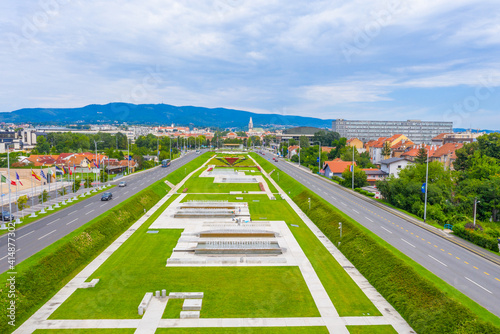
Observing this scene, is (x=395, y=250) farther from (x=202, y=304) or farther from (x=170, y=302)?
(x=170, y=302)

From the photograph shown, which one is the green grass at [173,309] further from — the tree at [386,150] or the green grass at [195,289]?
the tree at [386,150]

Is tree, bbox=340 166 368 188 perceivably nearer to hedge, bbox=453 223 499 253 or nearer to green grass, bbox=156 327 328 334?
hedge, bbox=453 223 499 253

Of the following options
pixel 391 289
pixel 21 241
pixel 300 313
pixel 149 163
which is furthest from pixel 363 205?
pixel 149 163

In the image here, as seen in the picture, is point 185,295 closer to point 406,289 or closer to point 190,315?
point 190,315

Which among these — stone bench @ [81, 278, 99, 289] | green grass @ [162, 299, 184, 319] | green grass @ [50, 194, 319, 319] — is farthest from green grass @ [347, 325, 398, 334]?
stone bench @ [81, 278, 99, 289]

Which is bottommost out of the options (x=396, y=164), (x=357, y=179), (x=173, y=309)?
(x=173, y=309)

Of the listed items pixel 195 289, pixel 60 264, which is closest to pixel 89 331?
pixel 195 289
